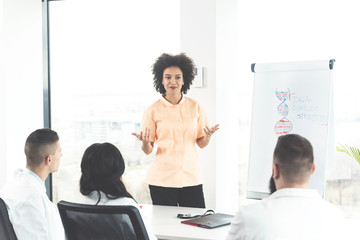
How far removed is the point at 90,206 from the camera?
198cm

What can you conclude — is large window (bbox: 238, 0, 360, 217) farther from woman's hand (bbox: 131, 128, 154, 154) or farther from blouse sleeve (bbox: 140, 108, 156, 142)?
woman's hand (bbox: 131, 128, 154, 154)

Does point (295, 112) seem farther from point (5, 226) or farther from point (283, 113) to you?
point (5, 226)

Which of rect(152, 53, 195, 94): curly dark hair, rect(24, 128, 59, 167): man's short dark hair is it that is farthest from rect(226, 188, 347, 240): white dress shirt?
rect(152, 53, 195, 94): curly dark hair

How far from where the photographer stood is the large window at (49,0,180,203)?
461 cm

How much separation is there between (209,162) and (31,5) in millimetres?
2504

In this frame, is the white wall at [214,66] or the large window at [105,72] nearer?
the white wall at [214,66]

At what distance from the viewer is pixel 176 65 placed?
3.63 meters

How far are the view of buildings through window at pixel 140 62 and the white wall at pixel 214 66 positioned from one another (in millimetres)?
182

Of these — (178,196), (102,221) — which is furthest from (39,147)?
(178,196)

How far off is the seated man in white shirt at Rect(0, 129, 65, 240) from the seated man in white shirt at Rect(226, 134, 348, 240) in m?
0.97

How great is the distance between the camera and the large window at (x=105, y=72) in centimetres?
461

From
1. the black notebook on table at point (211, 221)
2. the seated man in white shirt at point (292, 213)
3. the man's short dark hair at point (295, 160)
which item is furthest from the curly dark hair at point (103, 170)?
the man's short dark hair at point (295, 160)

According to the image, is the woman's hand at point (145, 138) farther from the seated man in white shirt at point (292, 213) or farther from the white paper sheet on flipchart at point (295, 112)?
the seated man in white shirt at point (292, 213)

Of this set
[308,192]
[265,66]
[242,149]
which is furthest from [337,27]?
[308,192]
